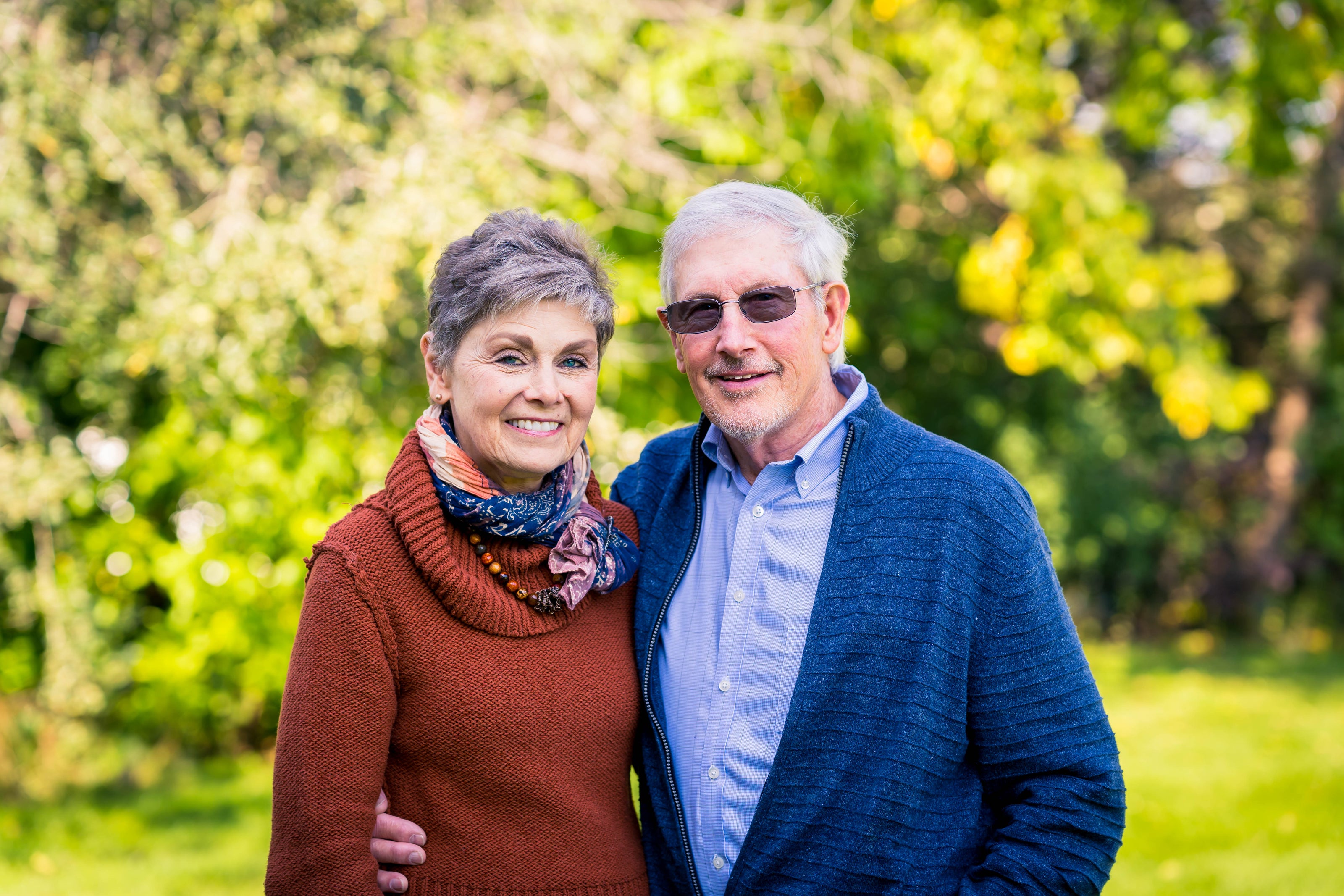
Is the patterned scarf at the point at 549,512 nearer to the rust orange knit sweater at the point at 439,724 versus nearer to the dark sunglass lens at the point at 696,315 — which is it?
the rust orange knit sweater at the point at 439,724

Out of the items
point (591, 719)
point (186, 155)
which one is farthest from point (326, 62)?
point (591, 719)

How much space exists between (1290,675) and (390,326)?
8.85 m

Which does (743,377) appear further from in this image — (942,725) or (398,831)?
(398,831)

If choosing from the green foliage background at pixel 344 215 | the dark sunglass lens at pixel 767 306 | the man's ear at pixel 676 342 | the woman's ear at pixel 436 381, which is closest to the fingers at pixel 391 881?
the woman's ear at pixel 436 381

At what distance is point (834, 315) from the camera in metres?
2.37

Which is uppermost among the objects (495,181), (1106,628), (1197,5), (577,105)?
(1197,5)

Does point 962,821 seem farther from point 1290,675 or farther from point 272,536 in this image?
point 1290,675

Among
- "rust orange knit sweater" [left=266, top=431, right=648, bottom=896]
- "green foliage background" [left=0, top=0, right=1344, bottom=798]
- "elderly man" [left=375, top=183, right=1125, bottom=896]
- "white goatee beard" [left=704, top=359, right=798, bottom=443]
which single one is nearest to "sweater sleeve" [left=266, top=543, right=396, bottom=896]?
"rust orange knit sweater" [left=266, top=431, right=648, bottom=896]

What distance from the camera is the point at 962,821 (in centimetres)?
204

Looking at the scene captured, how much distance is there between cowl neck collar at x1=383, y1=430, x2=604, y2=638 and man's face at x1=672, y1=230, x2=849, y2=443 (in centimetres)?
47

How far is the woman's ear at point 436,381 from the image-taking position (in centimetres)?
214

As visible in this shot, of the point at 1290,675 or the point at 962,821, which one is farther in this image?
the point at 1290,675

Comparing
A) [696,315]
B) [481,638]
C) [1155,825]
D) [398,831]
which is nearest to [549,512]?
[481,638]

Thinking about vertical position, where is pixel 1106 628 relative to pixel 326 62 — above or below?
below
